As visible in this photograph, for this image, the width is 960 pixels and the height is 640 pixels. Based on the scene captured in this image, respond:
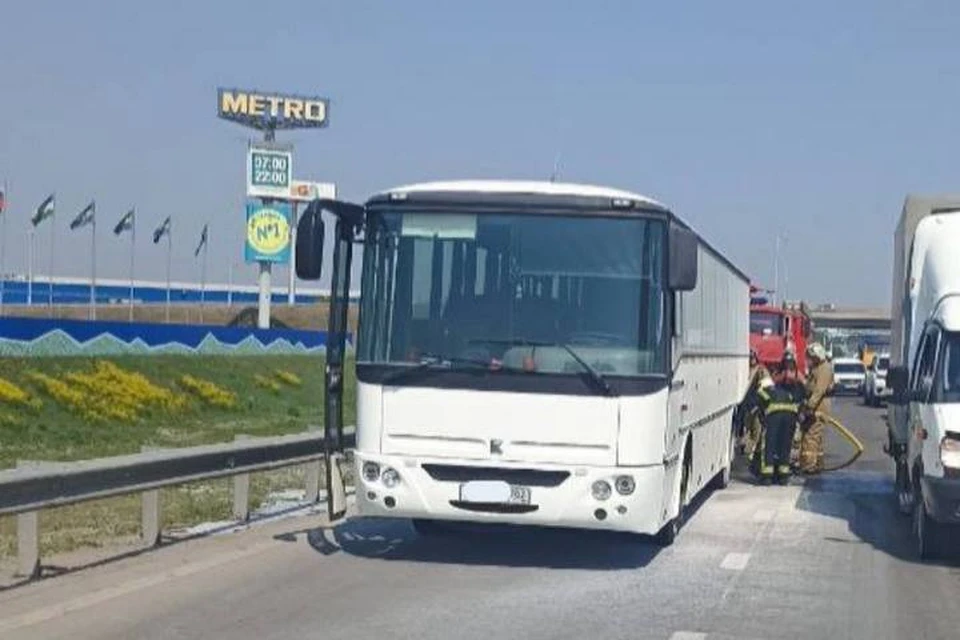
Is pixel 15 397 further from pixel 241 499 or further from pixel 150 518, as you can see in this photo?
pixel 150 518

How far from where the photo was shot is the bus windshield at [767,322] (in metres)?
35.7

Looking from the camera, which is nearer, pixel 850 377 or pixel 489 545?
pixel 489 545

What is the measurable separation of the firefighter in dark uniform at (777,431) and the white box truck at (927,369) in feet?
4.68

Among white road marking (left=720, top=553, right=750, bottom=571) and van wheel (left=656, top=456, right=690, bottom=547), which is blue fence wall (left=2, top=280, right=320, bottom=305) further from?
white road marking (left=720, top=553, right=750, bottom=571)

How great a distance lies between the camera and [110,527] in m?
14.5

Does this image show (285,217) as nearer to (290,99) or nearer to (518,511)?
(290,99)

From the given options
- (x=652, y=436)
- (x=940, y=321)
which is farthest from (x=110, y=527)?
(x=940, y=321)

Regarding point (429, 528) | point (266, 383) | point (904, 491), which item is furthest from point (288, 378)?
point (429, 528)

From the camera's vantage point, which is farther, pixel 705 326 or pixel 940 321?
pixel 705 326

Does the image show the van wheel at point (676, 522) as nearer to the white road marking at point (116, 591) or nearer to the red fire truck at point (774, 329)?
the white road marking at point (116, 591)

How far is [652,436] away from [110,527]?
5428 mm

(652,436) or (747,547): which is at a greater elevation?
(652,436)

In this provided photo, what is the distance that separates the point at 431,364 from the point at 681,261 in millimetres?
2043

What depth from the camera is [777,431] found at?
2036 centimetres
